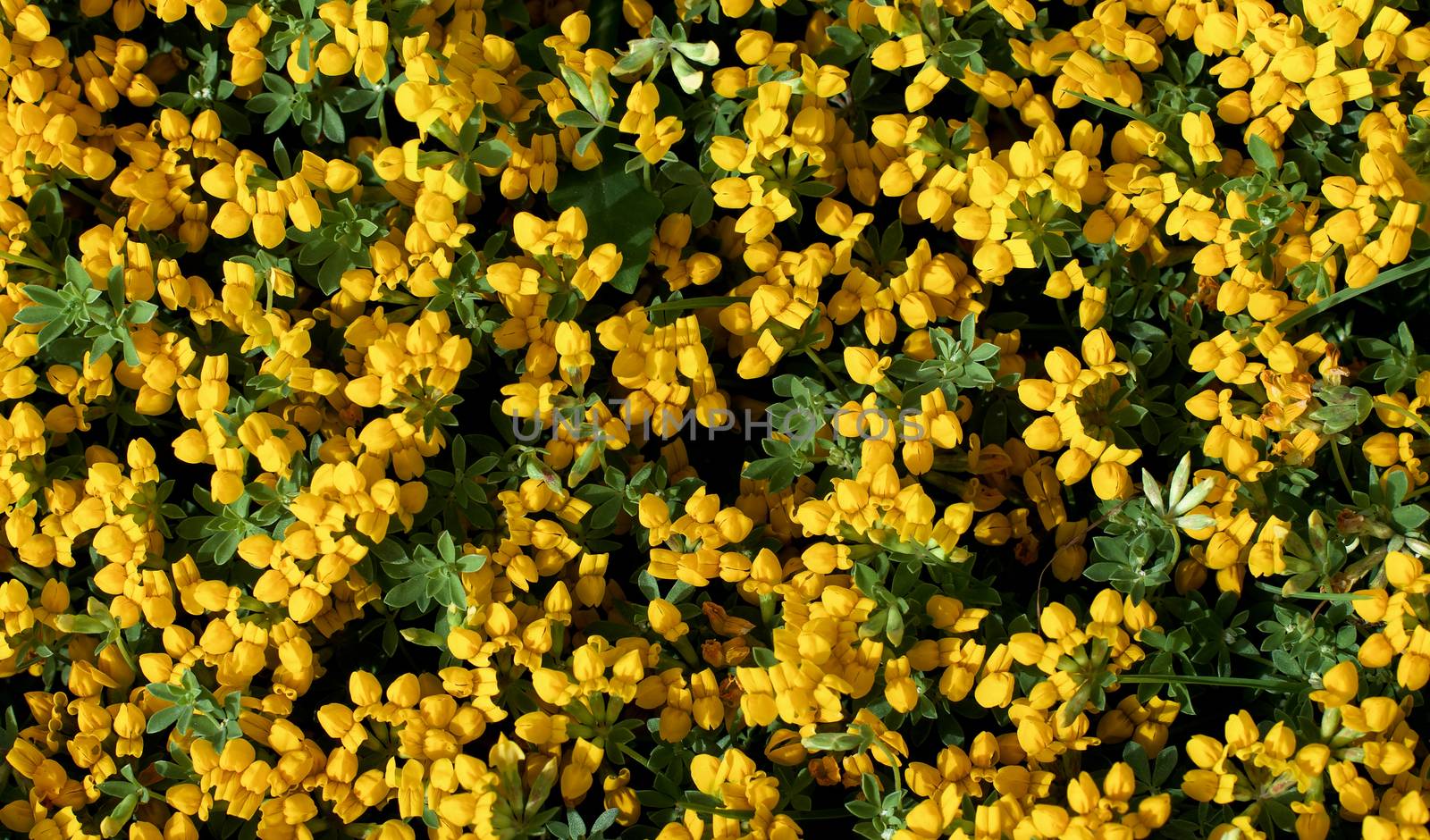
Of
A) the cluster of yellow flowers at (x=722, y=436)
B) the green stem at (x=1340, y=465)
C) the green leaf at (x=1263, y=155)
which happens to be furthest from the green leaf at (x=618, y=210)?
the green stem at (x=1340, y=465)

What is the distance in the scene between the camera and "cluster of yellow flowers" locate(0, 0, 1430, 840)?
7.34 ft

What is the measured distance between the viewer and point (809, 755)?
7.77 ft

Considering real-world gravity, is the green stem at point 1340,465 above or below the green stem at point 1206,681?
above

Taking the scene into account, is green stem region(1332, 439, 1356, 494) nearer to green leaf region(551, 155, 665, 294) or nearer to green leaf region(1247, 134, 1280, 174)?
green leaf region(1247, 134, 1280, 174)

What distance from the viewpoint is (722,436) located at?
269cm

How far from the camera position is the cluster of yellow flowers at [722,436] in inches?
88.1

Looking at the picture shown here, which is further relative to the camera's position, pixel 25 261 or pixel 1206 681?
pixel 25 261

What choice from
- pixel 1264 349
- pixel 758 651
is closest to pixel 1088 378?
pixel 1264 349

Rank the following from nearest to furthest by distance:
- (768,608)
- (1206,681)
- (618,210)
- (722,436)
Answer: (1206,681)
(768,608)
(618,210)
(722,436)

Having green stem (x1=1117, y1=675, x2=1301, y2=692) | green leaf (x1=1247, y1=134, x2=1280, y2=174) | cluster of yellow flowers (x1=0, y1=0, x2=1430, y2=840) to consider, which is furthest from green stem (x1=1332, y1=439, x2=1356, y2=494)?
green leaf (x1=1247, y1=134, x2=1280, y2=174)

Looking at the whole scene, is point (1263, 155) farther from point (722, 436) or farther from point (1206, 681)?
point (722, 436)

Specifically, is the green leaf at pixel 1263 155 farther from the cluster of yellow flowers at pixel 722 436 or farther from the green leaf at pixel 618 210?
the green leaf at pixel 618 210

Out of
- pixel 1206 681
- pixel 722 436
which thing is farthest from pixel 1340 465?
pixel 722 436

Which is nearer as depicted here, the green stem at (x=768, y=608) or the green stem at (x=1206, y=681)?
the green stem at (x=1206, y=681)
